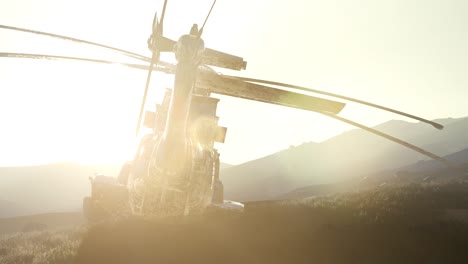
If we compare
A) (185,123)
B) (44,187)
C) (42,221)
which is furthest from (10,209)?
(185,123)

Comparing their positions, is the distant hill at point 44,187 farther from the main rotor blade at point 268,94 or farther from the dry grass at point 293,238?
the main rotor blade at point 268,94

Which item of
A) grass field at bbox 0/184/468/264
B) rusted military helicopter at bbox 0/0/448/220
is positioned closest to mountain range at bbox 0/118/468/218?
grass field at bbox 0/184/468/264

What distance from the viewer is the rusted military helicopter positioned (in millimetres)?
4727

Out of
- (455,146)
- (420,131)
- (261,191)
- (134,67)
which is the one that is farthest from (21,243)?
(420,131)

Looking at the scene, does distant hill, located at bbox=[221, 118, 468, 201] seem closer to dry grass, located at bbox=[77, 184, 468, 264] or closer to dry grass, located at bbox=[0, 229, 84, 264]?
dry grass, located at bbox=[77, 184, 468, 264]

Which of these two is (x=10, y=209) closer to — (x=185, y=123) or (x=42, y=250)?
(x=42, y=250)

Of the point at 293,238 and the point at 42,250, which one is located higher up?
the point at 293,238

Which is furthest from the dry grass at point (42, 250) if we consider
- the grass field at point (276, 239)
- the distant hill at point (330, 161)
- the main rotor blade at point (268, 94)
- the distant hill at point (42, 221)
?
the distant hill at point (330, 161)

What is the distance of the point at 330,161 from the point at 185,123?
15776cm

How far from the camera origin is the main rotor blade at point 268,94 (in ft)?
20.1

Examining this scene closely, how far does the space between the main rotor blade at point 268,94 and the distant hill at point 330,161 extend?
108m

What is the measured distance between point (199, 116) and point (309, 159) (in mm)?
158929

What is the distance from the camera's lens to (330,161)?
156 metres

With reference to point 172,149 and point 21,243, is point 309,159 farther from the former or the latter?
point 172,149
